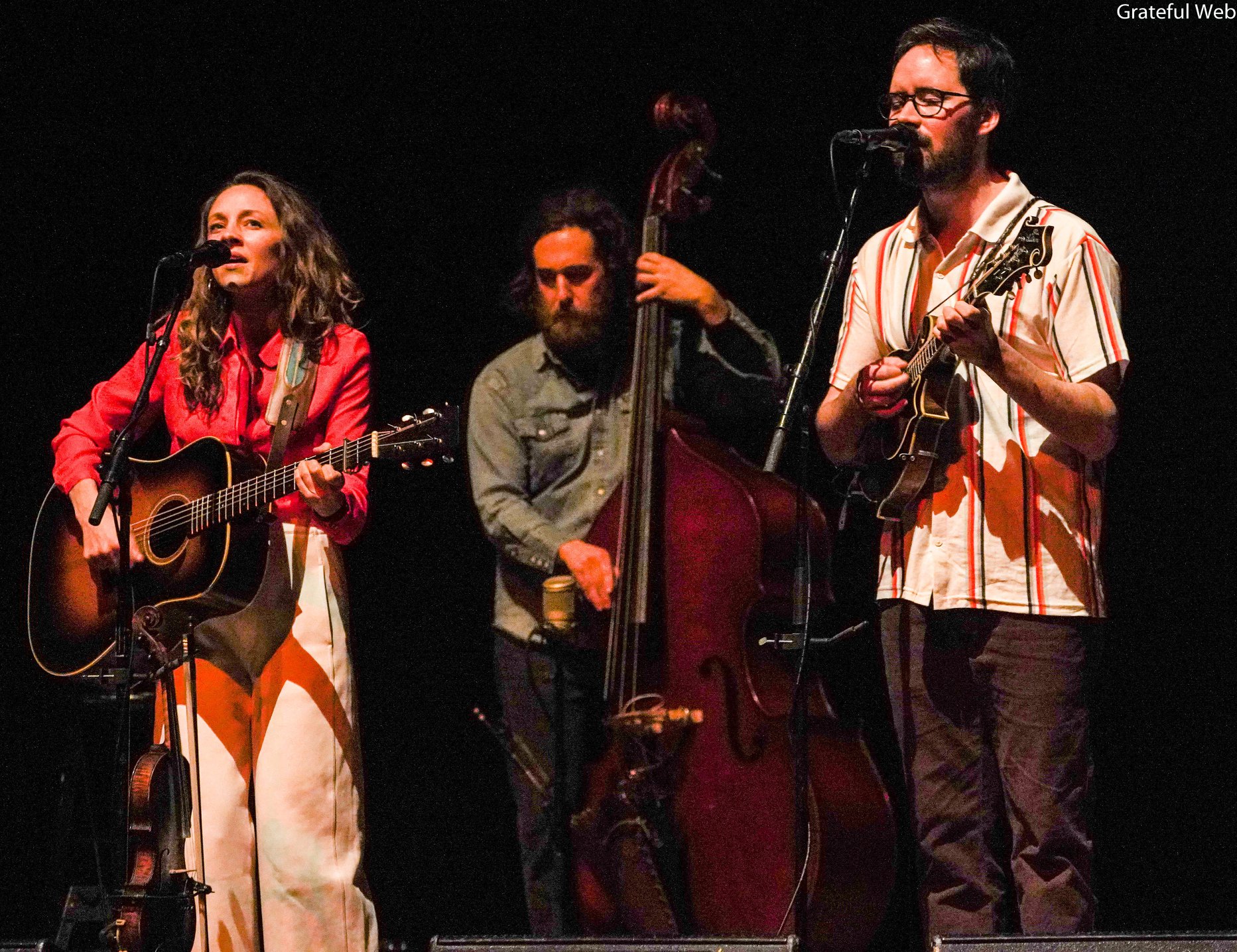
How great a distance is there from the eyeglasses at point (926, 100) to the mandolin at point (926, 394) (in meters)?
0.34

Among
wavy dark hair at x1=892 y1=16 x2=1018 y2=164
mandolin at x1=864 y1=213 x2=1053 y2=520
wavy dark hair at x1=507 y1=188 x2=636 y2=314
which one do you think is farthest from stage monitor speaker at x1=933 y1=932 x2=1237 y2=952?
wavy dark hair at x1=507 y1=188 x2=636 y2=314

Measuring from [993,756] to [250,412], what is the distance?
193 cm

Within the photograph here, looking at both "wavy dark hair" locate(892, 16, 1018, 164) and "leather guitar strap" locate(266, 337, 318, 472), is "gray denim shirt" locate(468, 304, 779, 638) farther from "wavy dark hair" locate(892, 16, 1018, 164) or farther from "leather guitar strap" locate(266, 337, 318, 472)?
"wavy dark hair" locate(892, 16, 1018, 164)

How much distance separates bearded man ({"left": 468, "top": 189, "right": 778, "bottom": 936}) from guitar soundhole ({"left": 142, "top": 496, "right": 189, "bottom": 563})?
0.86 m

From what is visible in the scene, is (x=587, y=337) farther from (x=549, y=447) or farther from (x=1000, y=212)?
(x=1000, y=212)

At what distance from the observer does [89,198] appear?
479cm

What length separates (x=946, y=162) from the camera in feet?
10.6

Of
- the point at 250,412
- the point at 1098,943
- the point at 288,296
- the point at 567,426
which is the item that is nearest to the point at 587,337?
the point at 567,426

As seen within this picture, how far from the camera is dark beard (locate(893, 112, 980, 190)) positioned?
10.6 ft

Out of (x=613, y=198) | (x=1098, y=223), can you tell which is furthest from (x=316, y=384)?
(x=1098, y=223)

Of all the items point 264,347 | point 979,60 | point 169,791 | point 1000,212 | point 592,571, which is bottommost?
point 169,791

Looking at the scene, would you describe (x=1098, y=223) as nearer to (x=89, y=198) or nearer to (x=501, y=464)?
(x=501, y=464)

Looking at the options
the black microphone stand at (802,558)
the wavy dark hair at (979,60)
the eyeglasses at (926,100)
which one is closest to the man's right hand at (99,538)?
the black microphone stand at (802,558)

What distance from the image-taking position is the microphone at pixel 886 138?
10.0 feet
